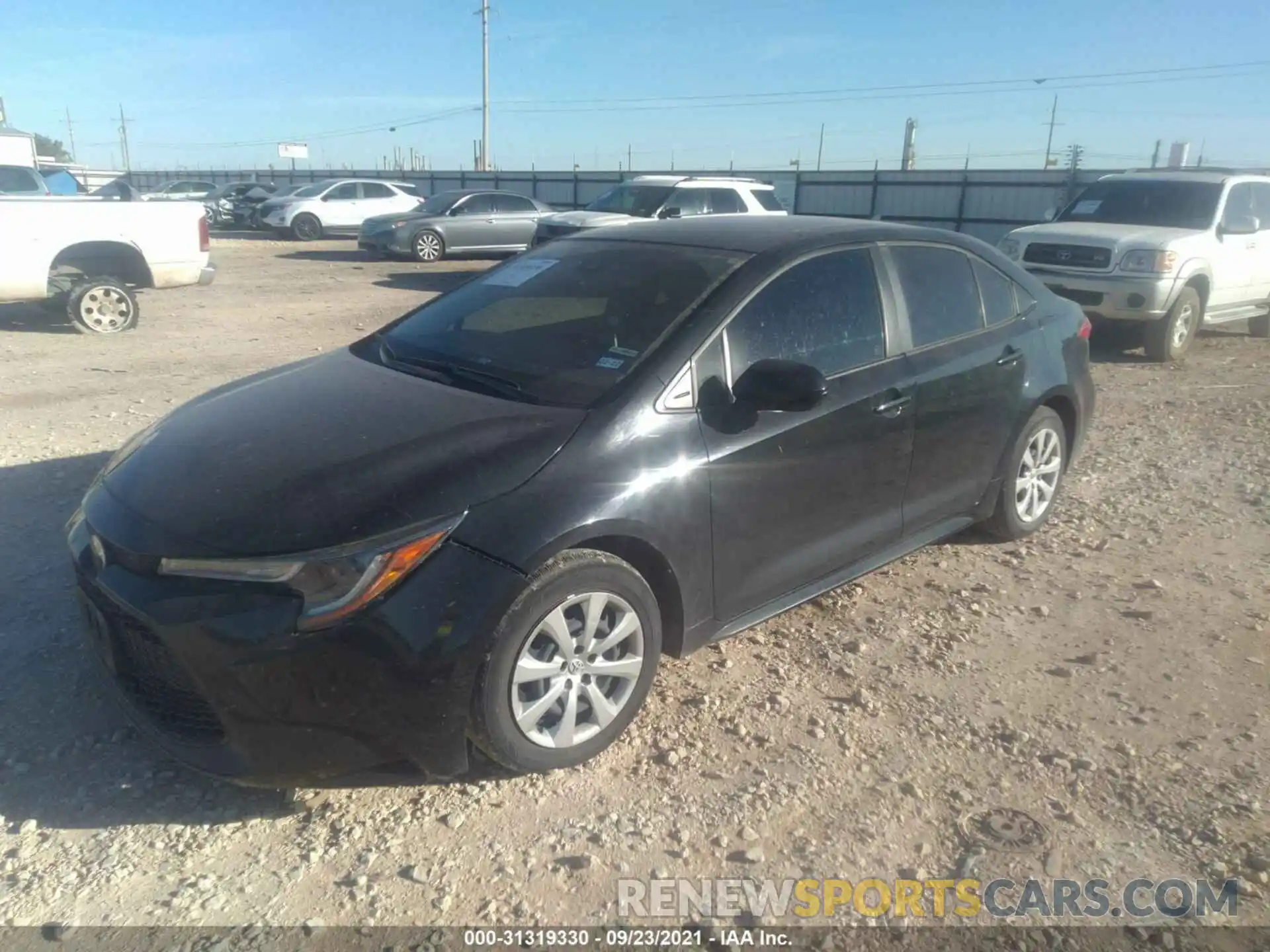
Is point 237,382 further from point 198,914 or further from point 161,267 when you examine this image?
point 161,267

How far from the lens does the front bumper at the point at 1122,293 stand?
9.48 meters

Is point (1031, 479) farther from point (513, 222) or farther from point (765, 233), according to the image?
point (513, 222)

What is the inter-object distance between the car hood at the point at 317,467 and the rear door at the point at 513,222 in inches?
678

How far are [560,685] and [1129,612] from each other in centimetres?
277

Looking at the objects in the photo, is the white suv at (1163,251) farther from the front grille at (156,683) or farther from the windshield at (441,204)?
the windshield at (441,204)

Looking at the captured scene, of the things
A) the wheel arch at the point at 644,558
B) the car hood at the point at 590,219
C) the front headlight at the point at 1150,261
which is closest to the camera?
the wheel arch at the point at 644,558

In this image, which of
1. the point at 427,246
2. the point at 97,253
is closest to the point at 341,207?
the point at 427,246

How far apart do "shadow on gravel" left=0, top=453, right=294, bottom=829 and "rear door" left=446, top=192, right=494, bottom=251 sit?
16253 millimetres

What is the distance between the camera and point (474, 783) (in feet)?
10.1

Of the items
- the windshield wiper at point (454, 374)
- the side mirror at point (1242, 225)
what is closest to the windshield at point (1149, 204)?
the side mirror at point (1242, 225)

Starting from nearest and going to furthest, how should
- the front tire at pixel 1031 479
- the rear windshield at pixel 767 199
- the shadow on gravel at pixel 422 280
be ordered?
1. the front tire at pixel 1031 479
2. the shadow on gravel at pixel 422 280
3. the rear windshield at pixel 767 199

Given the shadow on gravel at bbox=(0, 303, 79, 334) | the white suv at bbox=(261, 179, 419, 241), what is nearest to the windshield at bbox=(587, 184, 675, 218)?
the shadow on gravel at bbox=(0, 303, 79, 334)

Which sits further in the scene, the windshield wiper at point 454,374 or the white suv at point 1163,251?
the white suv at point 1163,251

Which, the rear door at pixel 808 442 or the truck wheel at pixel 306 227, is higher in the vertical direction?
the rear door at pixel 808 442
